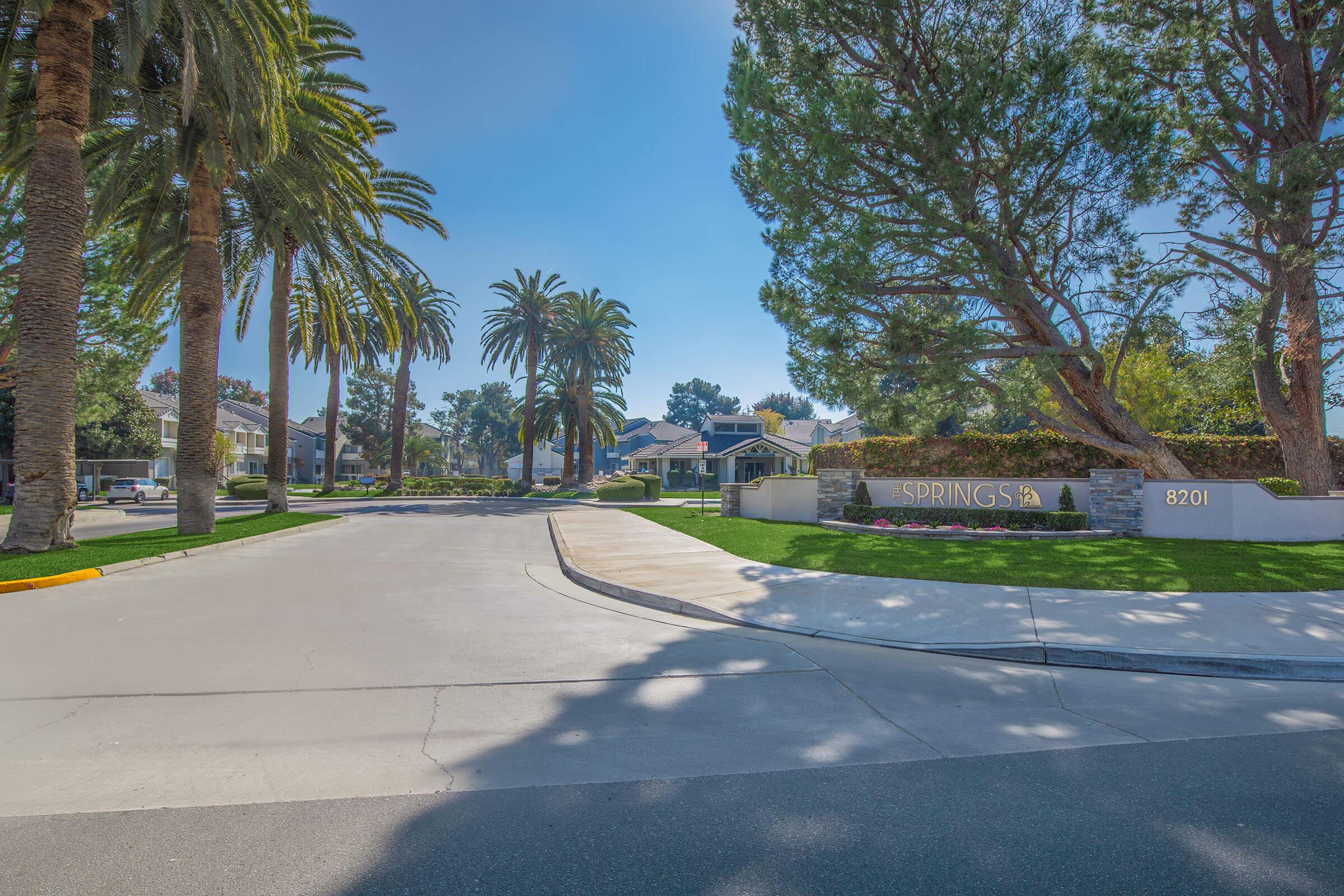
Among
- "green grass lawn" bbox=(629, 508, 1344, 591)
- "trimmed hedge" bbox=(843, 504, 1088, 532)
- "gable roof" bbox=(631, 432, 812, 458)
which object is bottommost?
"green grass lawn" bbox=(629, 508, 1344, 591)

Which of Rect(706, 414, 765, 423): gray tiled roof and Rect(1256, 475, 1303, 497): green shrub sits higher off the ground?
Rect(706, 414, 765, 423): gray tiled roof

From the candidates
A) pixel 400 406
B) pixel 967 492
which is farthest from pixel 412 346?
pixel 967 492

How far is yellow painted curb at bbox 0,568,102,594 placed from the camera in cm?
891

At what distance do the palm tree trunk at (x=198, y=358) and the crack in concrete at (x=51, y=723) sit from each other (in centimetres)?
1253

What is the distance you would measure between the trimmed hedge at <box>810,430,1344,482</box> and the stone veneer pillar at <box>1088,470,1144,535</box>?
225 cm

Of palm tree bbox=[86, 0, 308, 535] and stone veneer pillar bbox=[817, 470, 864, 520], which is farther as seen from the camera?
stone veneer pillar bbox=[817, 470, 864, 520]

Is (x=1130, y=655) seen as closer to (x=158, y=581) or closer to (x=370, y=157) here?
(x=158, y=581)

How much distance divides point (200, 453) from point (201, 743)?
47.7 ft

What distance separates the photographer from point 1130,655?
20.1ft

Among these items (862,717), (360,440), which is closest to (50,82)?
(862,717)

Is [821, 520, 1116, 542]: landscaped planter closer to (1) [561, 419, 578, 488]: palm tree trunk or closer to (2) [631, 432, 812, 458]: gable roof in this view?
(1) [561, 419, 578, 488]: palm tree trunk

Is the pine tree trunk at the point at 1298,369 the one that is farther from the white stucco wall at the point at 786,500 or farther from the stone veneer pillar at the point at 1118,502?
the white stucco wall at the point at 786,500

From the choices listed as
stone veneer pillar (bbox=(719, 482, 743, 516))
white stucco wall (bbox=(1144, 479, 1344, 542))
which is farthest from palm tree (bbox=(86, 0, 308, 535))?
white stucco wall (bbox=(1144, 479, 1344, 542))

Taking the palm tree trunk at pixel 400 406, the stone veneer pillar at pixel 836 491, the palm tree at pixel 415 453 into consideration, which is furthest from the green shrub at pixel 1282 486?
the palm tree at pixel 415 453
